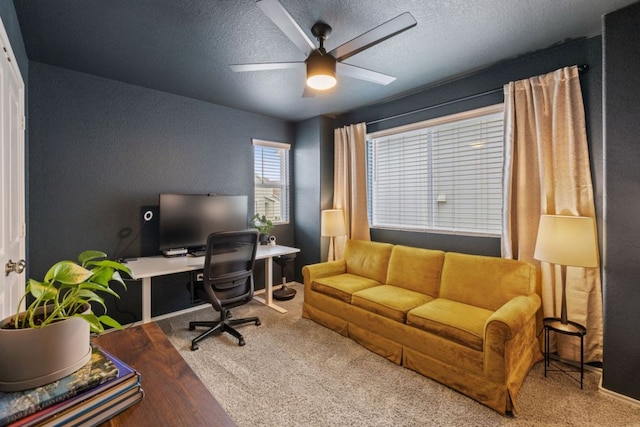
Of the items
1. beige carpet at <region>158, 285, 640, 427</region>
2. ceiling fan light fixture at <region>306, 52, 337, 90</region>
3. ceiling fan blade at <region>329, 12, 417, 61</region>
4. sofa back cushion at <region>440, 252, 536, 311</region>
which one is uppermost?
ceiling fan blade at <region>329, 12, 417, 61</region>

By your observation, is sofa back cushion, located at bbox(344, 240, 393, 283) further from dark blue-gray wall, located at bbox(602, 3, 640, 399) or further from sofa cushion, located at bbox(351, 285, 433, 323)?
dark blue-gray wall, located at bbox(602, 3, 640, 399)

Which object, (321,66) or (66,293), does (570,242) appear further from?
(66,293)

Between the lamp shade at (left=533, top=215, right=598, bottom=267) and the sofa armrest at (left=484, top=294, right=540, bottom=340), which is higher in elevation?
the lamp shade at (left=533, top=215, right=598, bottom=267)

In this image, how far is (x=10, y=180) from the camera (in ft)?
5.84

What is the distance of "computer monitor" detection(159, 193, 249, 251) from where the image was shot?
314 centimetres

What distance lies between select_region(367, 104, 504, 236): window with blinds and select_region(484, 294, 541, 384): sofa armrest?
1053 mm

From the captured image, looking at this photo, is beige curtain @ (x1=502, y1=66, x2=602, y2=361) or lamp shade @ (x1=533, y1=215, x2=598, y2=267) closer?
lamp shade @ (x1=533, y1=215, x2=598, y2=267)

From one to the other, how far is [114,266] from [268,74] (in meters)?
2.54

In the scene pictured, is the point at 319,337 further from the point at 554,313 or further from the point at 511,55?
the point at 511,55

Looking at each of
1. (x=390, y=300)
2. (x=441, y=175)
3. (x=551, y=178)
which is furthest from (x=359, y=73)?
(x=390, y=300)

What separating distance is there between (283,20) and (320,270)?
2.41 metres

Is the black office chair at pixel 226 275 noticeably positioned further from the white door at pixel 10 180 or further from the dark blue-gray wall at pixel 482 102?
the dark blue-gray wall at pixel 482 102

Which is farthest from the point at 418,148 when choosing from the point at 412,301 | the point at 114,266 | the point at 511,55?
the point at 114,266

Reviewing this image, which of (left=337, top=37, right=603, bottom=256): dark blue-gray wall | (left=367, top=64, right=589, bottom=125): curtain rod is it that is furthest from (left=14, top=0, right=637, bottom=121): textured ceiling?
(left=367, top=64, right=589, bottom=125): curtain rod
